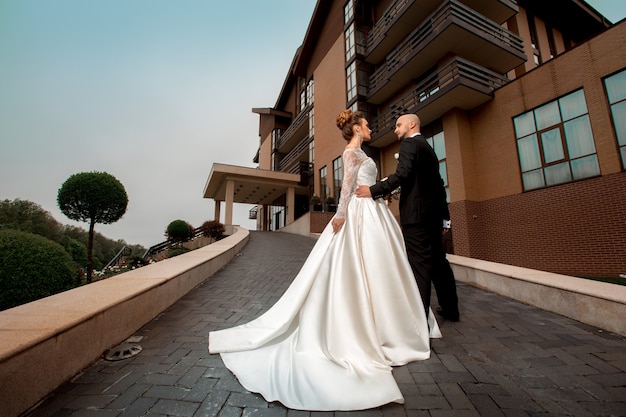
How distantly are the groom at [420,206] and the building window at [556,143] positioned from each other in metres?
8.87

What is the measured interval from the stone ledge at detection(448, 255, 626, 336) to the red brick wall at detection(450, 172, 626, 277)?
229 inches

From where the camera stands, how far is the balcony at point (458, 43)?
10.6 m

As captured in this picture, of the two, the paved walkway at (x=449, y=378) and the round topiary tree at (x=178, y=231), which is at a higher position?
the round topiary tree at (x=178, y=231)

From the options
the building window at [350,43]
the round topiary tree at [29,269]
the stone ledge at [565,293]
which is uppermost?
the building window at [350,43]

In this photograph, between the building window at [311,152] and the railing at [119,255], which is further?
the building window at [311,152]

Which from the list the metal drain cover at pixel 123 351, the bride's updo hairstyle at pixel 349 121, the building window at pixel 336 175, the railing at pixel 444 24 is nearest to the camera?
the metal drain cover at pixel 123 351

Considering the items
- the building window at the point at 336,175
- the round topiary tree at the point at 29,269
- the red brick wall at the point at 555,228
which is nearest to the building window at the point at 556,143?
the red brick wall at the point at 555,228

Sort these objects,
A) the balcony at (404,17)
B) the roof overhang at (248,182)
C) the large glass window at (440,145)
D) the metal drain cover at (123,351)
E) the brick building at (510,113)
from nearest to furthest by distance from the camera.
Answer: the metal drain cover at (123,351), the brick building at (510,113), the balcony at (404,17), the large glass window at (440,145), the roof overhang at (248,182)

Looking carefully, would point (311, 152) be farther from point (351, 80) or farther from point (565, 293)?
point (565, 293)

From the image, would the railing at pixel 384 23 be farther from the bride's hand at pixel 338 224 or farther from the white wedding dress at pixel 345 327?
the white wedding dress at pixel 345 327

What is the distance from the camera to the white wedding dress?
167 cm

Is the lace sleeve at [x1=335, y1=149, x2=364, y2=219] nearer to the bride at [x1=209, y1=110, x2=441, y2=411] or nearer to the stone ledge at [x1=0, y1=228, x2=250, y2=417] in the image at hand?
the bride at [x1=209, y1=110, x2=441, y2=411]

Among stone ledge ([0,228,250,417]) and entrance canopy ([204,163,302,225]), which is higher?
entrance canopy ([204,163,302,225])

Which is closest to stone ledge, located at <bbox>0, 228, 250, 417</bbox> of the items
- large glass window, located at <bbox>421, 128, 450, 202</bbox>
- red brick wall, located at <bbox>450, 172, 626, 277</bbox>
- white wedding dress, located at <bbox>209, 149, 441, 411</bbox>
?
white wedding dress, located at <bbox>209, 149, 441, 411</bbox>
